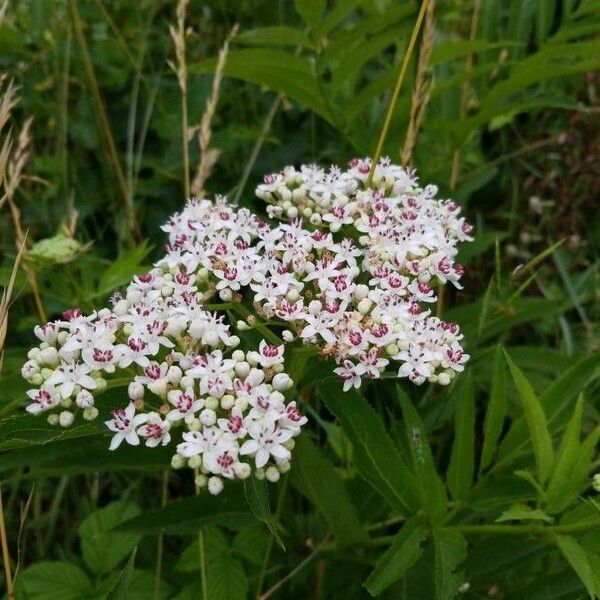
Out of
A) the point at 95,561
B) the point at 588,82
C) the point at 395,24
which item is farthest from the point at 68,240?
the point at 588,82

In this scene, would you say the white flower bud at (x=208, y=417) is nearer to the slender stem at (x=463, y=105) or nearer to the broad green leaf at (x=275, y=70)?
the broad green leaf at (x=275, y=70)

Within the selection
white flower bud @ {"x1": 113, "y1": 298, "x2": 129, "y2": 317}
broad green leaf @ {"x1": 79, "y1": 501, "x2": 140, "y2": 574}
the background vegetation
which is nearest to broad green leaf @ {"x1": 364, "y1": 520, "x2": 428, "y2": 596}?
the background vegetation

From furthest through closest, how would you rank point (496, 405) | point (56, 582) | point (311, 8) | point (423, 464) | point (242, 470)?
point (311, 8) → point (56, 582) → point (496, 405) → point (423, 464) → point (242, 470)

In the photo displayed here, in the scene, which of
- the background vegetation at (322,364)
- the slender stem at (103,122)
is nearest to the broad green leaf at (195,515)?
the background vegetation at (322,364)

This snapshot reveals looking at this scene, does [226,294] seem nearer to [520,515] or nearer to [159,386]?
[159,386]

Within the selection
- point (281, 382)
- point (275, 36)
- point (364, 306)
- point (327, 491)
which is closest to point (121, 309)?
point (281, 382)

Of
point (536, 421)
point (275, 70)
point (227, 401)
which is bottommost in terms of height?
point (536, 421)

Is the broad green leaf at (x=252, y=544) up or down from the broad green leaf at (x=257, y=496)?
up
